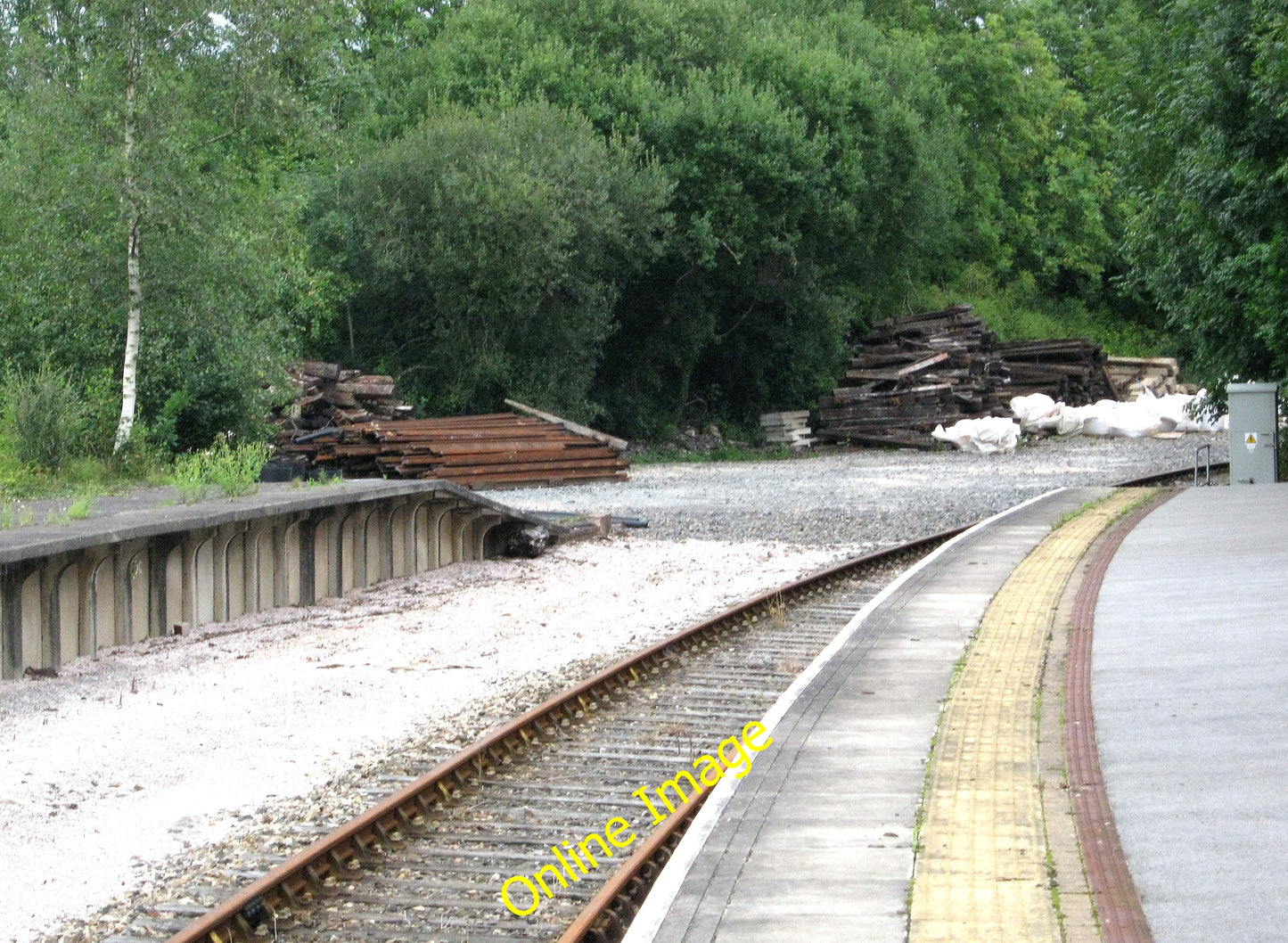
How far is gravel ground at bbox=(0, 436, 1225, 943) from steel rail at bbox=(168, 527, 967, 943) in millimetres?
375

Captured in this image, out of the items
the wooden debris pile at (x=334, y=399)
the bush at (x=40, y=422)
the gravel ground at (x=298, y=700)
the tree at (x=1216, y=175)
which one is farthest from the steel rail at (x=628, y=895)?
the wooden debris pile at (x=334, y=399)

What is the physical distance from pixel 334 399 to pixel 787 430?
56.7 feet

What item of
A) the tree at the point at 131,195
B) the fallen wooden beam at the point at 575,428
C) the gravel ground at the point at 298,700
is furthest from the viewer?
the fallen wooden beam at the point at 575,428

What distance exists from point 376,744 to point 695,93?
33419 mm

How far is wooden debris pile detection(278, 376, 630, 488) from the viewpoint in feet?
94.6

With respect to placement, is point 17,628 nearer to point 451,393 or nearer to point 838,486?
point 838,486

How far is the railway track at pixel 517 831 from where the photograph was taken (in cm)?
595

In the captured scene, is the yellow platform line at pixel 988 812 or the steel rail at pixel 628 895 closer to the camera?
the yellow platform line at pixel 988 812

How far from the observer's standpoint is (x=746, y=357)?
45562 mm

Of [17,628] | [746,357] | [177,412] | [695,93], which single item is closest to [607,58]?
[695,93]

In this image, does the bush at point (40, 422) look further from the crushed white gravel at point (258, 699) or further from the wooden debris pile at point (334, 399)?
the wooden debris pile at point (334, 399)

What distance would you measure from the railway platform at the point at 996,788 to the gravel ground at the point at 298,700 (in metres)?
2.34

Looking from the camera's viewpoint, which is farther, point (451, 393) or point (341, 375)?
point (451, 393)

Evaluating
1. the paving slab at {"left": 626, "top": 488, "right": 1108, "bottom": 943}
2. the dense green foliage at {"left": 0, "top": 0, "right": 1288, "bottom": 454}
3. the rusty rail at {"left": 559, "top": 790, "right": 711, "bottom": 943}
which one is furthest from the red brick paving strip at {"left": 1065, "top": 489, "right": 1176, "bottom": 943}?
the dense green foliage at {"left": 0, "top": 0, "right": 1288, "bottom": 454}
